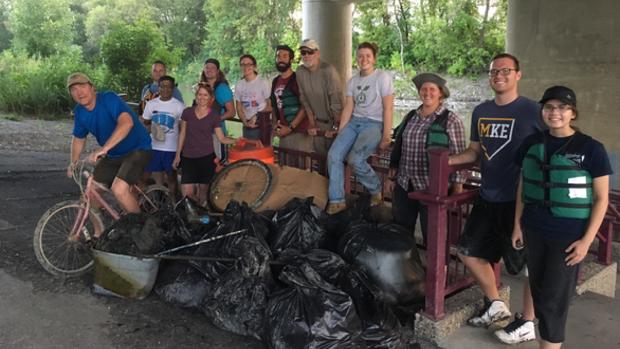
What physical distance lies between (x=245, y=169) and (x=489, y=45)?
34149 millimetres

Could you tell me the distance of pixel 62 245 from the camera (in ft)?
15.8

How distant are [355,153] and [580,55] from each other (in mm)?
6178

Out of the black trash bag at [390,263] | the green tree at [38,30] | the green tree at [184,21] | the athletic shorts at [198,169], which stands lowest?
the black trash bag at [390,263]

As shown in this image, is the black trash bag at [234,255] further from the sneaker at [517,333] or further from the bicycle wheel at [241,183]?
the sneaker at [517,333]

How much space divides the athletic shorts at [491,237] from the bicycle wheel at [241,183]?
2.09m

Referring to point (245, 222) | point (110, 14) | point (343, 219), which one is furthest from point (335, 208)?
point (110, 14)

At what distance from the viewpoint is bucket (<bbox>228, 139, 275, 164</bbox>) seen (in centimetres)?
559

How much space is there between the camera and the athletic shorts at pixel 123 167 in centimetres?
501

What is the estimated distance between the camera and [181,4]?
57.2 m

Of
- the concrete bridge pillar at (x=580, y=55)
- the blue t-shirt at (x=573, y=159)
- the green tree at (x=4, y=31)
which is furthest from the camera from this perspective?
the green tree at (x=4, y=31)

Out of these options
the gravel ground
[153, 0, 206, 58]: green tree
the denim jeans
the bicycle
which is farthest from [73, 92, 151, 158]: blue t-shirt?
[153, 0, 206, 58]: green tree

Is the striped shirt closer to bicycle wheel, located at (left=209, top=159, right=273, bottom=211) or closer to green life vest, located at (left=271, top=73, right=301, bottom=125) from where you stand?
bicycle wheel, located at (left=209, top=159, right=273, bottom=211)

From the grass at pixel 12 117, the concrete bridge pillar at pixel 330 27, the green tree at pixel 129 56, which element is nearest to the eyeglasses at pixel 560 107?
the concrete bridge pillar at pixel 330 27

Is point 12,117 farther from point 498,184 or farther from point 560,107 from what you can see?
point 560,107
